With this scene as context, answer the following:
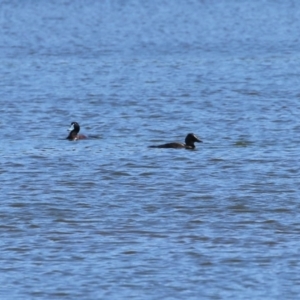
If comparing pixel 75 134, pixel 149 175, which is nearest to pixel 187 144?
pixel 75 134

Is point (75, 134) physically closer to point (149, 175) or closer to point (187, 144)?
point (187, 144)

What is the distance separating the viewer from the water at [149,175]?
9.70m

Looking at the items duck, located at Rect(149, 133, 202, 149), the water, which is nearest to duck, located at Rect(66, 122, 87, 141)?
the water

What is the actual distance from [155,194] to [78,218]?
145 cm

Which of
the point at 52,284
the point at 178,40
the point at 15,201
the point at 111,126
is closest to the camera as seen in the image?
the point at 52,284

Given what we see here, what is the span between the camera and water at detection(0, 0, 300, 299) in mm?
9703

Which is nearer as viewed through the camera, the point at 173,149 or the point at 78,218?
the point at 78,218

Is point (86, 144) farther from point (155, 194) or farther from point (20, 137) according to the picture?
point (155, 194)

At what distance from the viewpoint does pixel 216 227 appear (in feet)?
36.9

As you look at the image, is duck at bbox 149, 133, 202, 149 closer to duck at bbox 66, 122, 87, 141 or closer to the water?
the water

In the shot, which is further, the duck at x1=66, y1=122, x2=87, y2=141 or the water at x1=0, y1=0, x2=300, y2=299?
the duck at x1=66, y1=122, x2=87, y2=141

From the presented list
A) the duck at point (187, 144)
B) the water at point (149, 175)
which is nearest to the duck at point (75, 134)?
the water at point (149, 175)

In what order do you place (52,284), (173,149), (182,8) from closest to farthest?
1. (52,284)
2. (173,149)
3. (182,8)

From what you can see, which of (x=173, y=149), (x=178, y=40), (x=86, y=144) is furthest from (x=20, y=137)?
(x=178, y=40)
